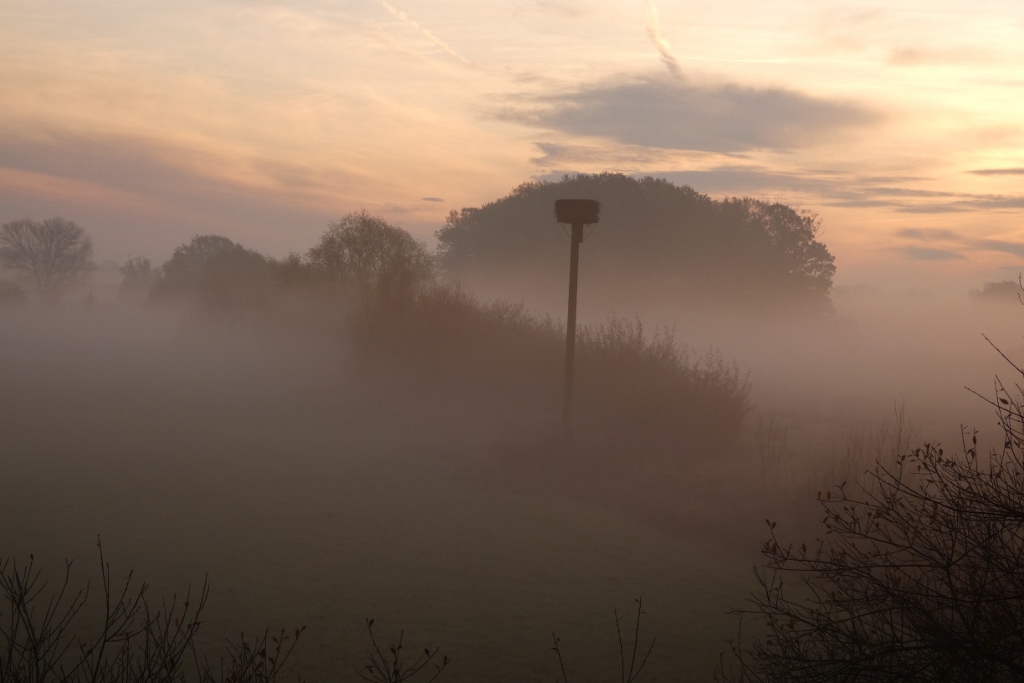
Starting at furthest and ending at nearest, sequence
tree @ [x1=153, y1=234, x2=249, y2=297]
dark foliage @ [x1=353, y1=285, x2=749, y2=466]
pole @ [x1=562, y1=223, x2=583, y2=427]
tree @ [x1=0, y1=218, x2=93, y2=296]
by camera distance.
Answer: tree @ [x1=0, y1=218, x2=93, y2=296] < tree @ [x1=153, y1=234, x2=249, y2=297] < dark foliage @ [x1=353, y1=285, x2=749, y2=466] < pole @ [x1=562, y1=223, x2=583, y2=427]

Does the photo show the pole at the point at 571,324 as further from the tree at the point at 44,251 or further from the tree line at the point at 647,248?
the tree at the point at 44,251

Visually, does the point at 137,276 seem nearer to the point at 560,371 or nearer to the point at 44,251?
the point at 44,251

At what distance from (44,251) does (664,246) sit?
43.6m

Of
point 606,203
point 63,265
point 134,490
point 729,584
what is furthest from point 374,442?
point 63,265

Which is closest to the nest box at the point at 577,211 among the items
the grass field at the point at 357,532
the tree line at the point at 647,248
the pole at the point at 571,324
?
the pole at the point at 571,324

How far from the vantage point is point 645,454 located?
13461mm

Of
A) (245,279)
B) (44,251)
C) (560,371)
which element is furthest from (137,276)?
(560,371)

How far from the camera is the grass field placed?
721 cm

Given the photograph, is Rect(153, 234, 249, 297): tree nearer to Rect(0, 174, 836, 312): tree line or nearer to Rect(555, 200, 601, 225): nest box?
Rect(0, 174, 836, 312): tree line

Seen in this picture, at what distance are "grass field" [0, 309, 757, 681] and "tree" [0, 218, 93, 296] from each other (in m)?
40.8

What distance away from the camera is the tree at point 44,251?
176 ft

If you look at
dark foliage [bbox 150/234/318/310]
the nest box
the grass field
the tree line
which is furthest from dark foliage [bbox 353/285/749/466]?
the tree line

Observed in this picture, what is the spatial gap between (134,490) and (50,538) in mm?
2406

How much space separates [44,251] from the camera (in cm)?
5466
